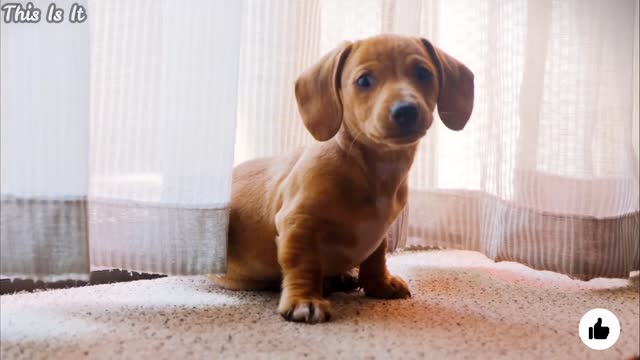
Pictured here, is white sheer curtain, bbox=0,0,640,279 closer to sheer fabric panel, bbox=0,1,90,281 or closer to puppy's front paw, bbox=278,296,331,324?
sheer fabric panel, bbox=0,1,90,281

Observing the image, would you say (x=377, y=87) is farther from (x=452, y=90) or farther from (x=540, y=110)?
(x=540, y=110)

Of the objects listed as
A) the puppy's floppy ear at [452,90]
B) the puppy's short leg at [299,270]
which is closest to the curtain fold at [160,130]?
the puppy's short leg at [299,270]

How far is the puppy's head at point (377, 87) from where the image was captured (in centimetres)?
90

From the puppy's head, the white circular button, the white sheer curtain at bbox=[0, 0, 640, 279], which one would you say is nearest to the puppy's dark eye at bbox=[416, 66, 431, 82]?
the puppy's head

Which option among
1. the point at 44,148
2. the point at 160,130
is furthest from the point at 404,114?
the point at 44,148

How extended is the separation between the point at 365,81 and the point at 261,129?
33 cm

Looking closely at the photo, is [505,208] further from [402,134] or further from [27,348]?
[27,348]

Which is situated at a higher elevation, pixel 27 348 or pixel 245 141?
pixel 245 141

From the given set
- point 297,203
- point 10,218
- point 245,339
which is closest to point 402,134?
point 297,203

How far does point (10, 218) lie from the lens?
0.87 meters

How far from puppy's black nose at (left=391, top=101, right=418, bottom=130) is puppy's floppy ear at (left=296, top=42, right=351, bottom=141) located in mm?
115

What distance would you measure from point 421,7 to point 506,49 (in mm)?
200

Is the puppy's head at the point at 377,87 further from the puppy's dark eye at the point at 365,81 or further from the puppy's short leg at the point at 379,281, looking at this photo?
the puppy's short leg at the point at 379,281

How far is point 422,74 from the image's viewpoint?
0.94 meters
